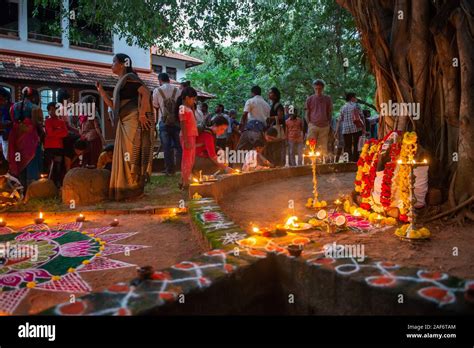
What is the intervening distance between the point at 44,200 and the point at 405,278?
6.52 metres

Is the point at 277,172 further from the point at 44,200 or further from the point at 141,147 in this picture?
the point at 44,200

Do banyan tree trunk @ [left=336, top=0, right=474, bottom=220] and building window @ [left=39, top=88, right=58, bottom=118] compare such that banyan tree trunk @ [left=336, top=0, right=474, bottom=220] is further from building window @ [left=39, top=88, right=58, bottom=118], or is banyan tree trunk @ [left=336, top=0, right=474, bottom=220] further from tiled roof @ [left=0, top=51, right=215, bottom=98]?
building window @ [left=39, top=88, right=58, bottom=118]

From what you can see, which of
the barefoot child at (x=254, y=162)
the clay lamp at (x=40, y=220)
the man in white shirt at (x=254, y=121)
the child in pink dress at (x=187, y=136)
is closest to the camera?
the clay lamp at (x=40, y=220)

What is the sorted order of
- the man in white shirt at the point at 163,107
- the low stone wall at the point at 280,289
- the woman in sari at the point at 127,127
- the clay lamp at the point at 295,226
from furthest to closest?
1. the man in white shirt at the point at 163,107
2. the woman in sari at the point at 127,127
3. the clay lamp at the point at 295,226
4. the low stone wall at the point at 280,289

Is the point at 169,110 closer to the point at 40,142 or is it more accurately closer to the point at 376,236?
the point at 40,142

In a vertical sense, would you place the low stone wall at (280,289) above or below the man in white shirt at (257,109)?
below

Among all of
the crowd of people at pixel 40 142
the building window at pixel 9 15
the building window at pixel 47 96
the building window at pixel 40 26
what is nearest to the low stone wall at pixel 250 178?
the crowd of people at pixel 40 142

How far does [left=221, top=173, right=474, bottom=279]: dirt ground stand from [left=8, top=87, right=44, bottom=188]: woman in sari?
412 centimetres

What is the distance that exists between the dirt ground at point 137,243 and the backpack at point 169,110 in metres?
4.10

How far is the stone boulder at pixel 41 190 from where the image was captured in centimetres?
717

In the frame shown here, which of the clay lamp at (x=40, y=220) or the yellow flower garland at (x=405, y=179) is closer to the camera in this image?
the yellow flower garland at (x=405, y=179)

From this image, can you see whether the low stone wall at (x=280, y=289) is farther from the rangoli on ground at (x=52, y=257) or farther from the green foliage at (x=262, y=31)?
the green foliage at (x=262, y=31)

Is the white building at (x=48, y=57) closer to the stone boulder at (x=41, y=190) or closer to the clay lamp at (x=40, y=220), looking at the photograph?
the stone boulder at (x=41, y=190)

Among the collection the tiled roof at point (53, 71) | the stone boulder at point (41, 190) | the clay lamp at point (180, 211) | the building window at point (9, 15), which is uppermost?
the building window at point (9, 15)
